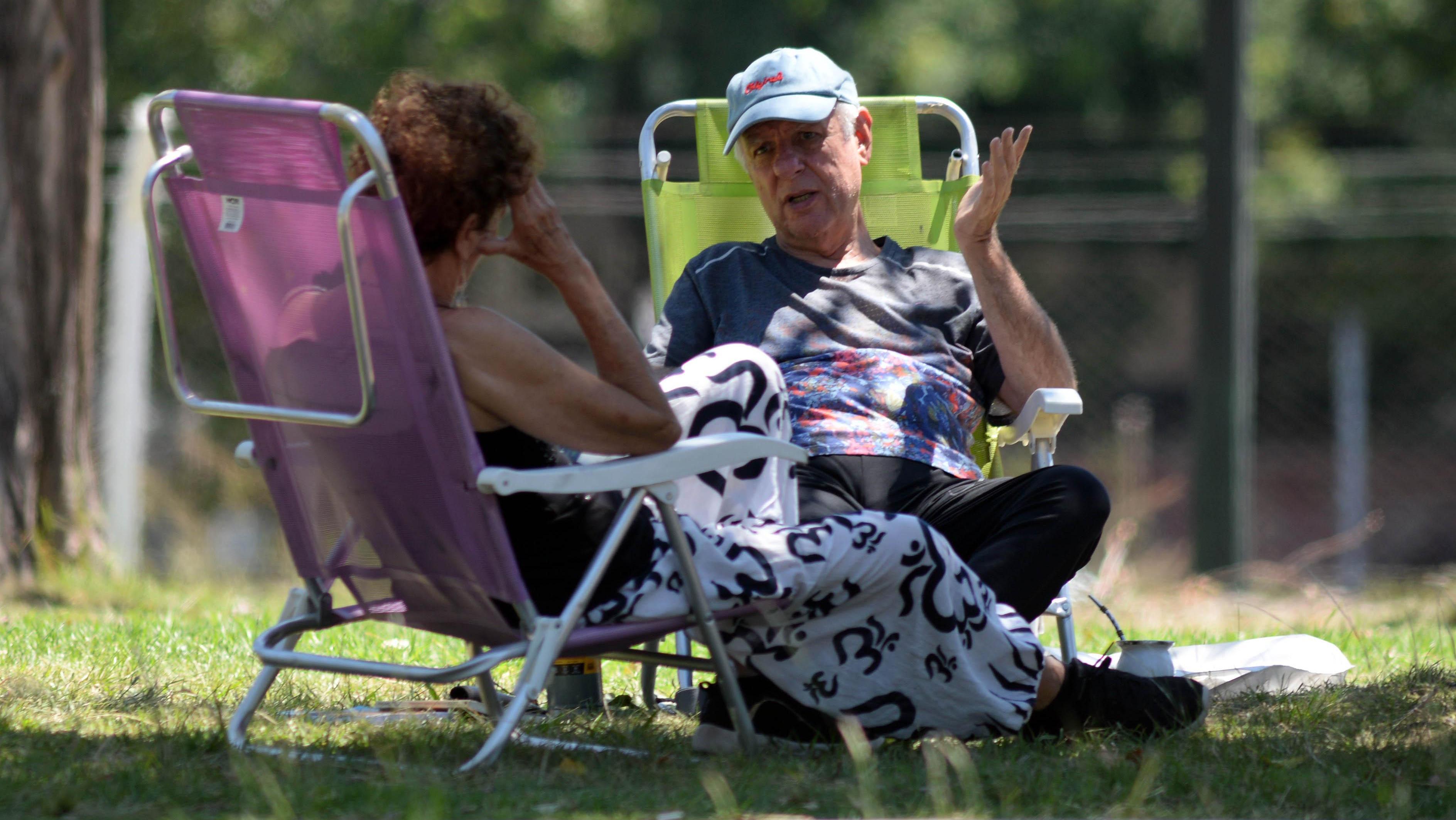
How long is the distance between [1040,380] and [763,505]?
87cm

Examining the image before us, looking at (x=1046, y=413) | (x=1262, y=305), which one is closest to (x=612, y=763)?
(x=1046, y=413)

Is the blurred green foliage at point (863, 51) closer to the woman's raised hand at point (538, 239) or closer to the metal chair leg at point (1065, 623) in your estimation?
the metal chair leg at point (1065, 623)

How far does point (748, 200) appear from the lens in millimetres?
4125

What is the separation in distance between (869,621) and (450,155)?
1.04m

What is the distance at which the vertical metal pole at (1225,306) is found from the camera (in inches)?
257

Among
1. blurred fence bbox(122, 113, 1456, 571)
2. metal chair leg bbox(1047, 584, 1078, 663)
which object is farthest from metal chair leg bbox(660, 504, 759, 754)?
blurred fence bbox(122, 113, 1456, 571)

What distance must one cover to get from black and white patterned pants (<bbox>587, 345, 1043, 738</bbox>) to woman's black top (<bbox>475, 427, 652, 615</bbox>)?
0.28ft

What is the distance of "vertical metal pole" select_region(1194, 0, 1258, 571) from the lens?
21.4ft

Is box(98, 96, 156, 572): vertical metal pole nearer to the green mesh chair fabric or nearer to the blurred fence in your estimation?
the blurred fence

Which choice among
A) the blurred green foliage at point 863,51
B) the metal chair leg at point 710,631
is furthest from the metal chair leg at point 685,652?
the blurred green foliage at point 863,51

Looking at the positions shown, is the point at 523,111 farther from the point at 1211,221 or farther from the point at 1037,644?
the point at 1211,221

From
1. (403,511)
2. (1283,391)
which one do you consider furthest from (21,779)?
(1283,391)

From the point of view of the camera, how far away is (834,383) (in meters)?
3.33

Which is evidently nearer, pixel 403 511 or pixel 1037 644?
pixel 403 511
